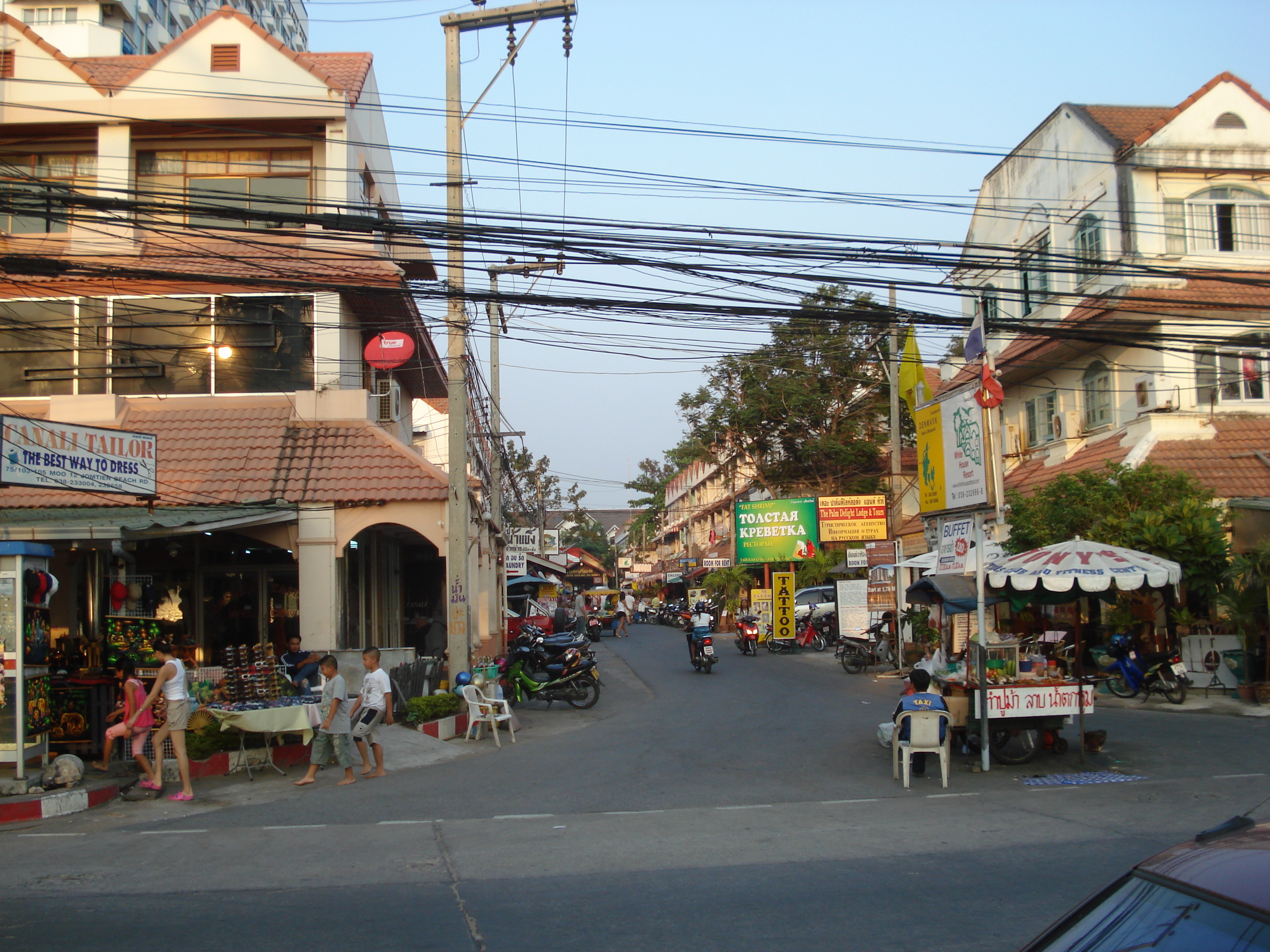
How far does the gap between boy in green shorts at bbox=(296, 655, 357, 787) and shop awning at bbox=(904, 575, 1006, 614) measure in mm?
8245

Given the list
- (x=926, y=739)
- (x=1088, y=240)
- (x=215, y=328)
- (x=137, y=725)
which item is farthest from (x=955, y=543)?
(x=1088, y=240)

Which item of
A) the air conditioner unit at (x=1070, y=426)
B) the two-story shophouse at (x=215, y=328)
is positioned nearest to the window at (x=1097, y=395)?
the air conditioner unit at (x=1070, y=426)

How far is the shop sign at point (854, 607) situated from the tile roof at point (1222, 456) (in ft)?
24.3

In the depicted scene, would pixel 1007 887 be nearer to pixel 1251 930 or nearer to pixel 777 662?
pixel 1251 930

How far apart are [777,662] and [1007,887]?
2210cm

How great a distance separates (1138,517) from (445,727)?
12.0 m

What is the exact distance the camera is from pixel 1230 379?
2120cm

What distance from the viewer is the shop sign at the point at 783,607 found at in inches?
1251

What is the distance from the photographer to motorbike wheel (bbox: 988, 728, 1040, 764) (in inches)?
474

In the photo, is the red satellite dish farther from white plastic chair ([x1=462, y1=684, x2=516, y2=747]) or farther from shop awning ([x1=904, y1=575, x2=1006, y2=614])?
shop awning ([x1=904, y1=575, x2=1006, y2=614])

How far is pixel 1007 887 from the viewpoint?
22.1 ft

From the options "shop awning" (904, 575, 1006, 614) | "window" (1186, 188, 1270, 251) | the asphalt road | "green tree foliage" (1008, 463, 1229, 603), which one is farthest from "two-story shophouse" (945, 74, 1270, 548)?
the asphalt road

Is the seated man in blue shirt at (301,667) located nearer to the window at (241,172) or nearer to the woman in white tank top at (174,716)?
the woman in white tank top at (174,716)

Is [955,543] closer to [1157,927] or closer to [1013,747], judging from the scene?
[1013,747]
